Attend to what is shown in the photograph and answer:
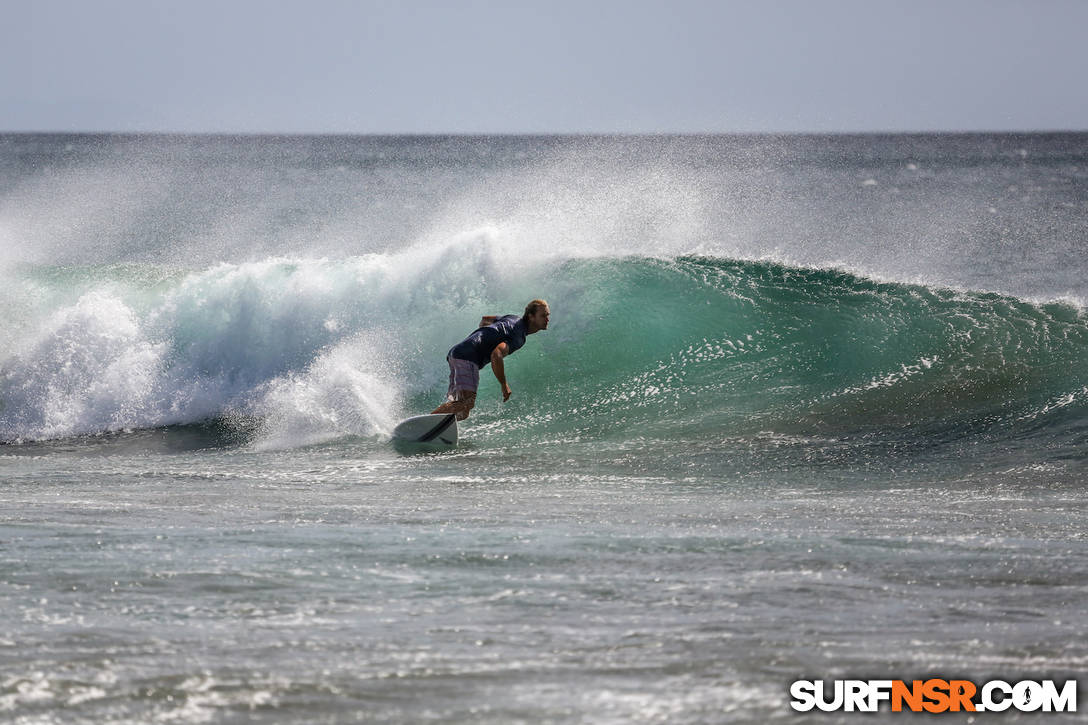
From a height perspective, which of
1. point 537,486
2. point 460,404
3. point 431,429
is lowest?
point 537,486

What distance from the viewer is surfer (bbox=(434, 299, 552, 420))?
948cm

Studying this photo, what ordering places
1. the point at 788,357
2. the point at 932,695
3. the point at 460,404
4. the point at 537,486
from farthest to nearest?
the point at 788,357
the point at 460,404
the point at 537,486
the point at 932,695

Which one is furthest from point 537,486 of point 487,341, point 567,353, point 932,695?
point 567,353

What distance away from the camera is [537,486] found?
25.0 ft

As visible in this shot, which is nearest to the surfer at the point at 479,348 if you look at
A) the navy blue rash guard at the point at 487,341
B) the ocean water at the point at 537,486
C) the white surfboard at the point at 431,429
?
the navy blue rash guard at the point at 487,341

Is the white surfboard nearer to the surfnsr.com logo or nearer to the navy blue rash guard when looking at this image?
the navy blue rash guard

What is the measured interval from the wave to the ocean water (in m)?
0.04

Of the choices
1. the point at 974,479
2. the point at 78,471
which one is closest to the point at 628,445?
the point at 974,479

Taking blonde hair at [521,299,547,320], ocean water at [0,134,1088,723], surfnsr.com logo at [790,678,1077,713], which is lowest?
surfnsr.com logo at [790,678,1077,713]

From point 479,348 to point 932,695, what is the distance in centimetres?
630

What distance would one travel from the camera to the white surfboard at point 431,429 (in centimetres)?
941

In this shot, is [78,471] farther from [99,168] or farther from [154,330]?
[99,168]

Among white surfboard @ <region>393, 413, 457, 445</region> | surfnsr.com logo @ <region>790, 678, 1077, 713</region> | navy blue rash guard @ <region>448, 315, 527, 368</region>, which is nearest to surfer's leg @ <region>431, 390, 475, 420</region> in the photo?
white surfboard @ <region>393, 413, 457, 445</region>

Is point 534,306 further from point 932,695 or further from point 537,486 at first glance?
point 932,695
